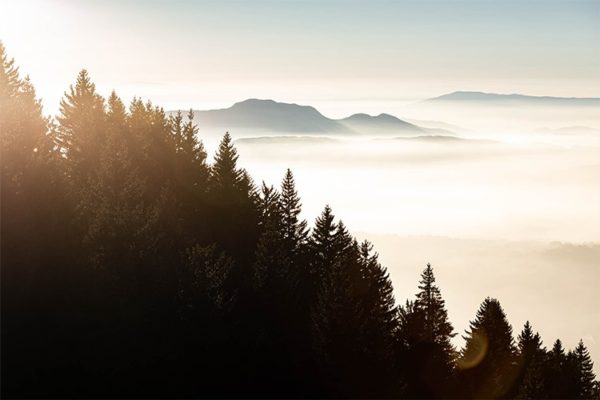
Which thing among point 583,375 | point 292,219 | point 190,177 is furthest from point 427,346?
point 190,177

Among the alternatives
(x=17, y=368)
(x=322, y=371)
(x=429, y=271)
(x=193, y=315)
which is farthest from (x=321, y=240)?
(x=17, y=368)

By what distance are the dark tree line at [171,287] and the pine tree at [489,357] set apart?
510 mm

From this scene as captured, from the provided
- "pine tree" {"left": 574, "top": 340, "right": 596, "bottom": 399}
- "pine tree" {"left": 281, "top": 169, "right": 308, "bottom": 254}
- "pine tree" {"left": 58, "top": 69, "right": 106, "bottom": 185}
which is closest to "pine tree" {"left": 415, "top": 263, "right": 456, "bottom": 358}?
"pine tree" {"left": 281, "top": 169, "right": 308, "bottom": 254}

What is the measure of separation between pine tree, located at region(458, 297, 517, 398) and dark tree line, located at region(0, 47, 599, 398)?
510mm

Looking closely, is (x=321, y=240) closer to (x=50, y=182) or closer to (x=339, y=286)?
(x=339, y=286)

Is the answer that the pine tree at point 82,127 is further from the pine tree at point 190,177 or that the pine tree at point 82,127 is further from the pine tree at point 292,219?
the pine tree at point 292,219

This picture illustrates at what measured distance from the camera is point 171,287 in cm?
3195

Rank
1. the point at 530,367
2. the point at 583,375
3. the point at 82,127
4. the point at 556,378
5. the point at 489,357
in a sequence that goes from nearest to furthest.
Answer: the point at 82,127 < the point at 530,367 < the point at 556,378 < the point at 489,357 < the point at 583,375

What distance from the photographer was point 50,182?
30750 mm

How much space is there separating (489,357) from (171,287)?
121 ft

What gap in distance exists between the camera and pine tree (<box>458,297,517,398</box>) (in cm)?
5486

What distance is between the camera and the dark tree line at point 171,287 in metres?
27.5

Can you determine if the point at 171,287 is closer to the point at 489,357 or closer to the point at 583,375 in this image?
the point at 489,357

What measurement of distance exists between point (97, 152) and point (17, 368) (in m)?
24.5
